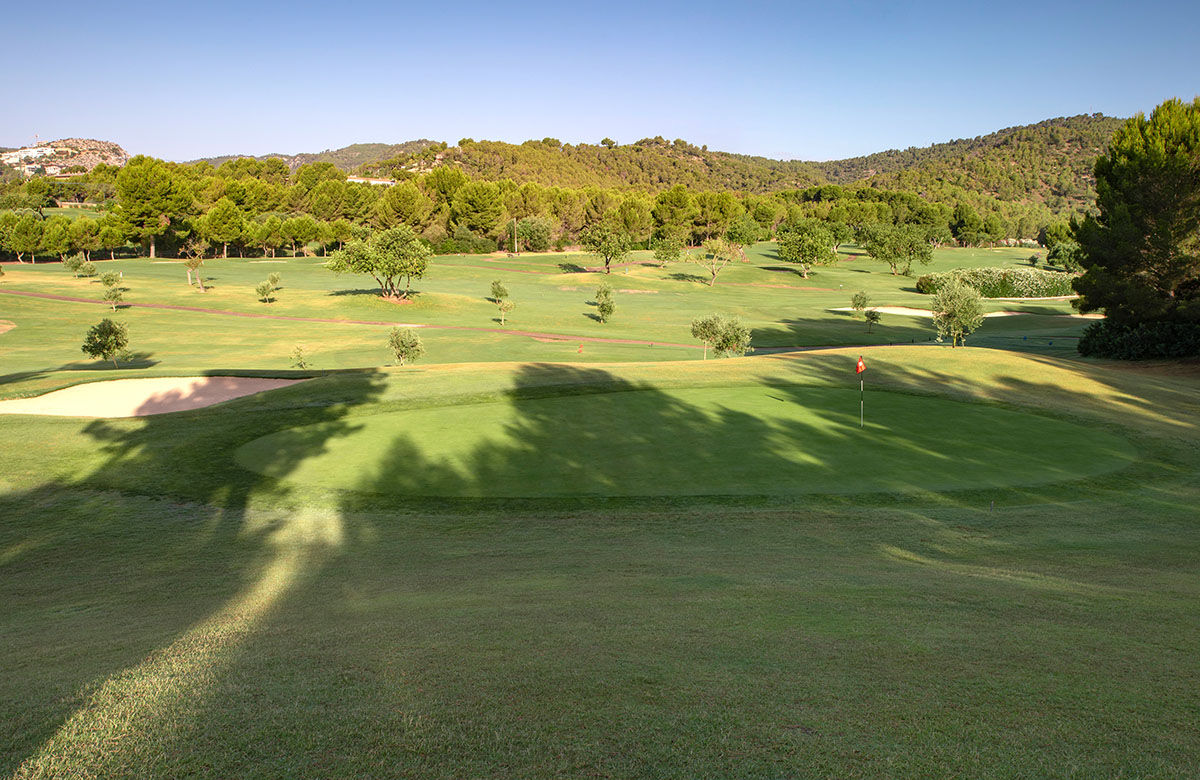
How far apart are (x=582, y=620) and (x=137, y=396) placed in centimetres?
2881

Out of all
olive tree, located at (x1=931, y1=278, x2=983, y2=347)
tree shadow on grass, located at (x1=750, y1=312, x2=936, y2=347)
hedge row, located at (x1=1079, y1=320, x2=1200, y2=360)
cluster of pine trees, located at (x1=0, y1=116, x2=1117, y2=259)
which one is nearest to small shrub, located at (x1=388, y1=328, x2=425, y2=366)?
tree shadow on grass, located at (x1=750, y1=312, x2=936, y2=347)

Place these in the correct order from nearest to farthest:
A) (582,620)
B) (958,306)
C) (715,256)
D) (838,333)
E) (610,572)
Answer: (582,620)
(610,572)
(958,306)
(838,333)
(715,256)

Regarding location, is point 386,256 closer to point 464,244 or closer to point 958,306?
point 958,306

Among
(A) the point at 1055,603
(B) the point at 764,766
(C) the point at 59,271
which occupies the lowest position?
(A) the point at 1055,603

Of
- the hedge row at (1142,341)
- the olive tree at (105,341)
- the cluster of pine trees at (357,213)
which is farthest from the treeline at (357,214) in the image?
the hedge row at (1142,341)

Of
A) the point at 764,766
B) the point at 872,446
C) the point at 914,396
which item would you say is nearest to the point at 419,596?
the point at 764,766

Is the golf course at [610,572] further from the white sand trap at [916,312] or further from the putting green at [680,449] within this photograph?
the white sand trap at [916,312]

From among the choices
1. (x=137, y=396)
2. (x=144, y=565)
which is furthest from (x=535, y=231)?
(x=144, y=565)

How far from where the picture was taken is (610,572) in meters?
11.4

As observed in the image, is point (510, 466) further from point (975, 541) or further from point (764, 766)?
point (764, 766)

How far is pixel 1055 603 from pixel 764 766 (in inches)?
249

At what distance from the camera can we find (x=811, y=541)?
1385cm

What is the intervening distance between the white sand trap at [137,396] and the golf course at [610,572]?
0.75ft

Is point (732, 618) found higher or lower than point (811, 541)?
higher
